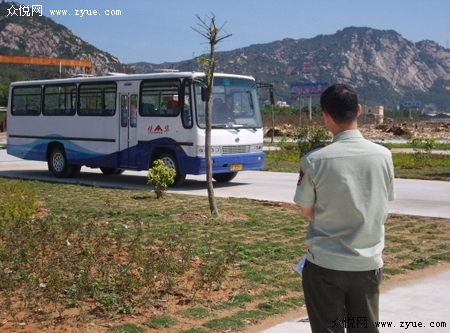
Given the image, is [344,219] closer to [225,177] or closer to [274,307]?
[274,307]

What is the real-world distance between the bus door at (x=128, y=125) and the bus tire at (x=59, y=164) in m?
2.34

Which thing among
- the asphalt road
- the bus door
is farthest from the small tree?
the bus door

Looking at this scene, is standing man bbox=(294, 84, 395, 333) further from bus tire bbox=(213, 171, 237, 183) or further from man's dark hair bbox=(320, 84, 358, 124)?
bus tire bbox=(213, 171, 237, 183)

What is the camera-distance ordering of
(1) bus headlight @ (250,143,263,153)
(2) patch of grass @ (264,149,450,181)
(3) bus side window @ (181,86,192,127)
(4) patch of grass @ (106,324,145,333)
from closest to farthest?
(4) patch of grass @ (106,324,145,333) → (3) bus side window @ (181,86,192,127) → (1) bus headlight @ (250,143,263,153) → (2) patch of grass @ (264,149,450,181)

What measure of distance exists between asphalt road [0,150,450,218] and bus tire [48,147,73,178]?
0.23 metres

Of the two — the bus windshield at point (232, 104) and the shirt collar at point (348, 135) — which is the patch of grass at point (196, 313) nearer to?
the shirt collar at point (348, 135)

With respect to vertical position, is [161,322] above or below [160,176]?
below

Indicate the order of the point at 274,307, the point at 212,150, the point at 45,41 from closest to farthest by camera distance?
the point at 274,307 → the point at 212,150 → the point at 45,41

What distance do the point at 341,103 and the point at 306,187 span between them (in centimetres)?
50

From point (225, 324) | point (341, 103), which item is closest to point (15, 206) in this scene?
point (225, 324)

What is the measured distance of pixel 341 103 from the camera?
4.12m

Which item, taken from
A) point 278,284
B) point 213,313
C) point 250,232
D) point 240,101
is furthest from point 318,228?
point 240,101

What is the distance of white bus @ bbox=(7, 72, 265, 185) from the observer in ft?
55.5

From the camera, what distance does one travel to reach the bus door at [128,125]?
18.1 m
